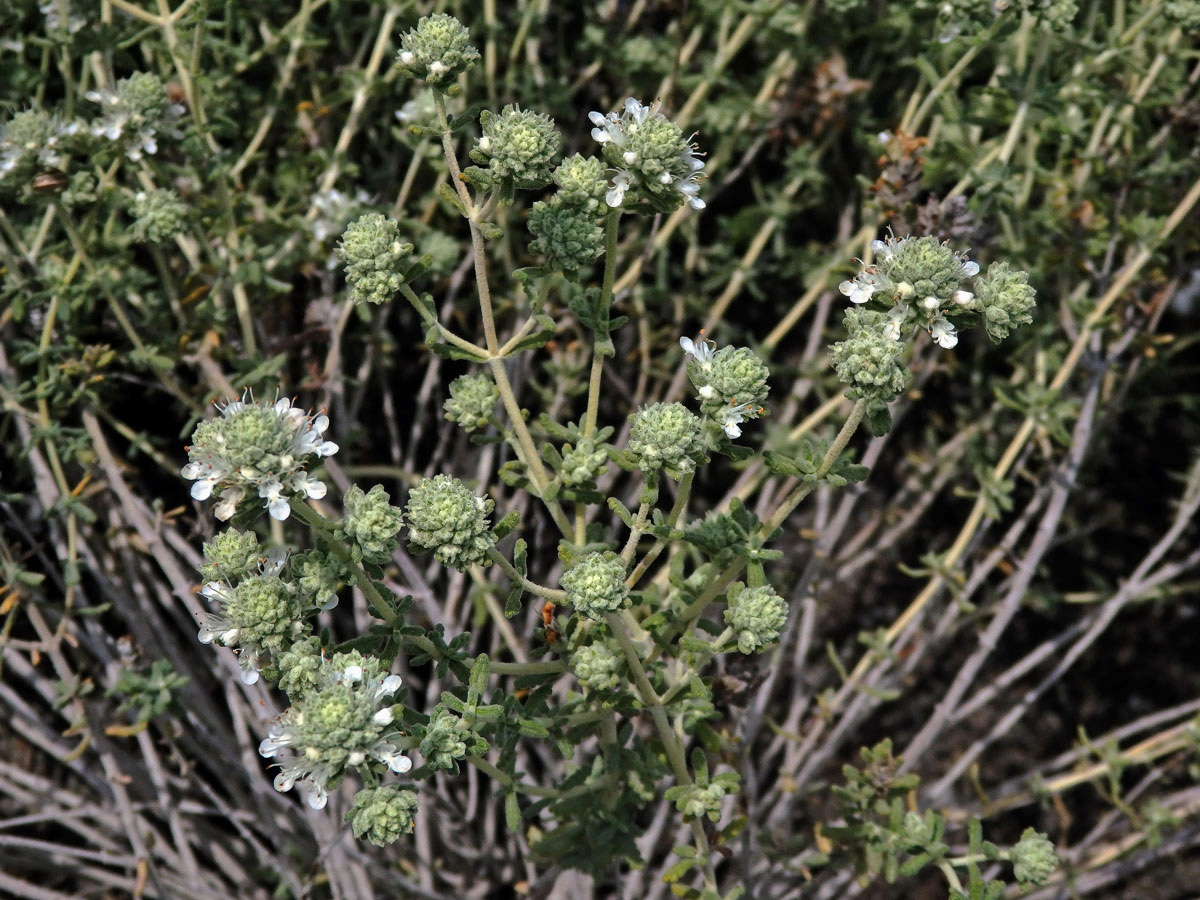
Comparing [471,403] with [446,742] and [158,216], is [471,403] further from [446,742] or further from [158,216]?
[158,216]

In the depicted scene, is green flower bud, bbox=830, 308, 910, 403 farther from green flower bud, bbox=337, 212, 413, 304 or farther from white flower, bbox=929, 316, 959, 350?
green flower bud, bbox=337, 212, 413, 304

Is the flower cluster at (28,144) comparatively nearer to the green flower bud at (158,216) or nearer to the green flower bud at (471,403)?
the green flower bud at (158,216)

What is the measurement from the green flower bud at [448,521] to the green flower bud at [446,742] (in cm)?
23

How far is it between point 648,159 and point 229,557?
891 mm

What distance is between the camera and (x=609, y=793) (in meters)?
2.02

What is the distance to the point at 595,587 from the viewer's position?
1599mm

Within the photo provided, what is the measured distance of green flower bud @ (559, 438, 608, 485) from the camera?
1792 millimetres

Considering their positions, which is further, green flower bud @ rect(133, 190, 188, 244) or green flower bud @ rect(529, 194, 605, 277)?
green flower bud @ rect(133, 190, 188, 244)

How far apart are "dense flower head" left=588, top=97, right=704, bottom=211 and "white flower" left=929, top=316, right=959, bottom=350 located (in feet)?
1.32

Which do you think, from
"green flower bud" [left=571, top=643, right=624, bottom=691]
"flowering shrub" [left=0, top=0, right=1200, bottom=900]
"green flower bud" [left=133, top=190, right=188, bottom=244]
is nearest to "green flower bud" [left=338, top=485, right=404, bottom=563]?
"flowering shrub" [left=0, top=0, right=1200, bottom=900]

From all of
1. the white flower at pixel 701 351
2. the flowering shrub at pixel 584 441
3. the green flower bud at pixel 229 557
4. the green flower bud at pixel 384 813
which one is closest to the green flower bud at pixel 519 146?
the flowering shrub at pixel 584 441

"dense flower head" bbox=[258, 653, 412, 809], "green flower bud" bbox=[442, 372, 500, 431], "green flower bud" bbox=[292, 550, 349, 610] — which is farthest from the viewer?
"green flower bud" bbox=[442, 372, 500, 431]

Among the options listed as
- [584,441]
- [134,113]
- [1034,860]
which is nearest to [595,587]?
[584,441]

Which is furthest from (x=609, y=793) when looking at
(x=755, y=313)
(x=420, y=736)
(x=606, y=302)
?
(x=755, y=313)
